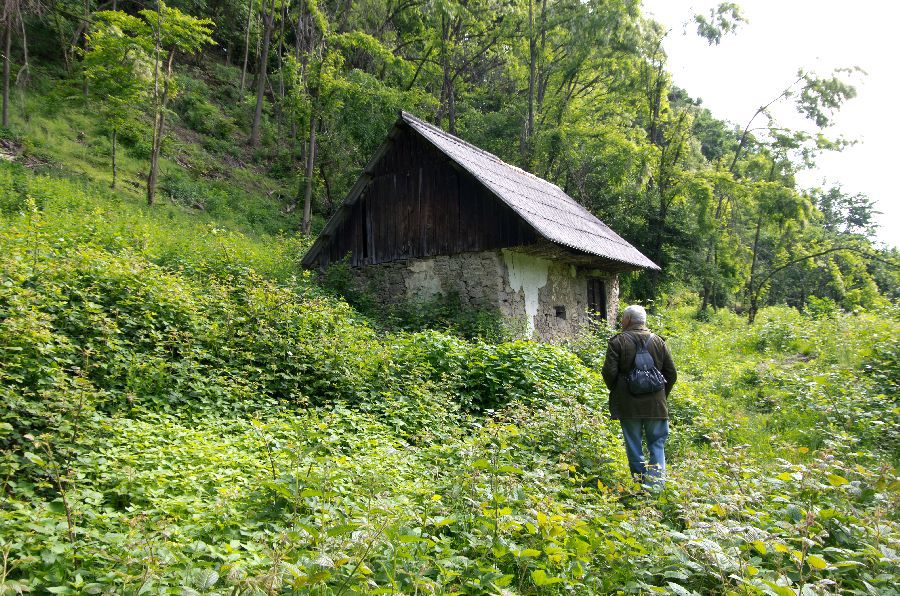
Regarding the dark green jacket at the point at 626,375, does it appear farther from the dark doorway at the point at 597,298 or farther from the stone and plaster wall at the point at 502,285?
the dark doorway at the point at 597,298

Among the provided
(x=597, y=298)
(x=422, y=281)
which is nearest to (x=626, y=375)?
(x=422, y=281)

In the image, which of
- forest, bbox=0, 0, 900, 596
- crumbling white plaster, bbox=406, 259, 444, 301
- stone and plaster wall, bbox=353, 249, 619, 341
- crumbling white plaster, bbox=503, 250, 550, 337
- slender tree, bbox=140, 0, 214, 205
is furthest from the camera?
slender tree, bbox=140, 0, 214, 205

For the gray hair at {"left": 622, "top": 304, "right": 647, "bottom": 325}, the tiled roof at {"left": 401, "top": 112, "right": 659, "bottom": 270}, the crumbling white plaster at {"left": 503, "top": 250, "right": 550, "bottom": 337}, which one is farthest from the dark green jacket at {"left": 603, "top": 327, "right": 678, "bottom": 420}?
the crumbling white plaster at {"left": 503, "top": 250, "right": 550, "bottom": 337}

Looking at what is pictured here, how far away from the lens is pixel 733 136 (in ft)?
124

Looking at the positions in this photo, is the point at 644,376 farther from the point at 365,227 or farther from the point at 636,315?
the point at 365,227

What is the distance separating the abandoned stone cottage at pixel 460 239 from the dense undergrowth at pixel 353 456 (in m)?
2.49

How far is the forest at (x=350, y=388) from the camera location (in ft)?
8.75

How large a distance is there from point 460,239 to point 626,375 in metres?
6.15

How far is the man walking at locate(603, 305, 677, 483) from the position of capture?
15.5 feet

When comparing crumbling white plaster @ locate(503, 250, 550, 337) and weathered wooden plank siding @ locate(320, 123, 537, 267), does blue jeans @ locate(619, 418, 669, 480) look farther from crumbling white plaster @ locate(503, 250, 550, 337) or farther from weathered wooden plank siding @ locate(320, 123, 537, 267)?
crumbling white plaster @ locate(503, 250, 550, 337)

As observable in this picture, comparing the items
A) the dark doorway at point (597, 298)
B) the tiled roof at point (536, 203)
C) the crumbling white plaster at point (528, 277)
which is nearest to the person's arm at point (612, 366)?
the tiled roof at point (536, 203)

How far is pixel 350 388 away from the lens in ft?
20.3

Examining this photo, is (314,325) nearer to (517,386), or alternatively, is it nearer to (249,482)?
(517,386)

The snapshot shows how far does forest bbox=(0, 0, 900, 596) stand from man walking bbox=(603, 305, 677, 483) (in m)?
0.33
